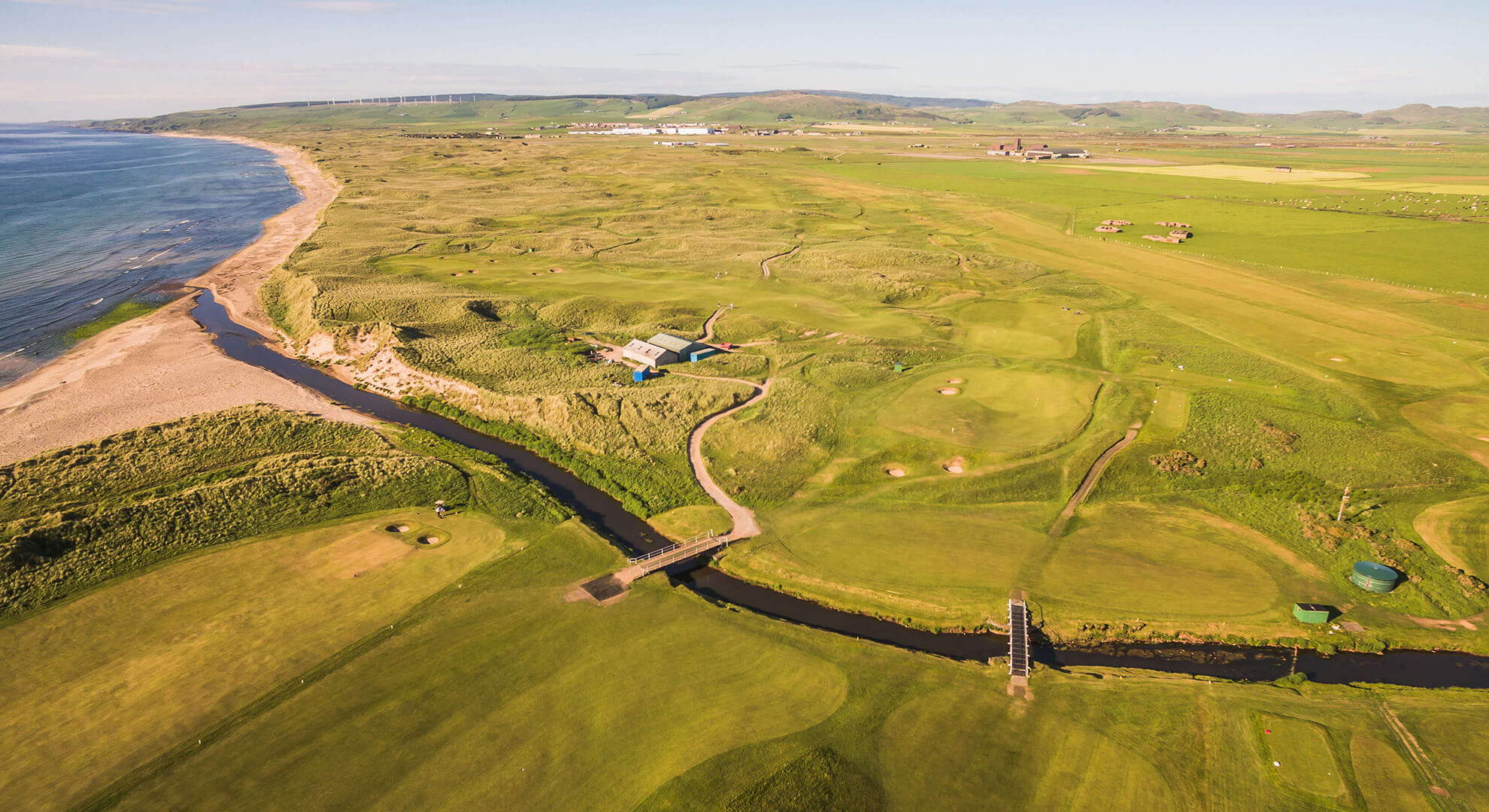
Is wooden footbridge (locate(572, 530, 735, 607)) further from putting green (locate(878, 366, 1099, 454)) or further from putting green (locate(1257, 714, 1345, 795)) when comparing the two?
putting green (locate(1257, 714, 1345, 795))

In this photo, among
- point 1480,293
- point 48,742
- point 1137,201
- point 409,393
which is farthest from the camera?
point 1137,201

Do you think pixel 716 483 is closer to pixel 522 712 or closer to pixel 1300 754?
pixel 522 712

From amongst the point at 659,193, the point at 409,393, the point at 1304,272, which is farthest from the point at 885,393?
the point at 659,193

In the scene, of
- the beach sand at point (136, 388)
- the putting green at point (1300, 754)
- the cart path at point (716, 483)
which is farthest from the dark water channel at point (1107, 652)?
the beach sand at point (136, 388)

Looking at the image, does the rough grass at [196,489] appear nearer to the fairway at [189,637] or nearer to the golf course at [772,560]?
the golf course at [772,560]

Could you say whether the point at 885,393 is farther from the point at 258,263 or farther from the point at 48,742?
the point at 258,263

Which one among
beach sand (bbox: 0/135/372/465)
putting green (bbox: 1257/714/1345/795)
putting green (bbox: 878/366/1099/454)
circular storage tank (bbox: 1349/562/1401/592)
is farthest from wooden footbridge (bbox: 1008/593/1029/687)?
beach sand (bbox: 0/135/372/465)
